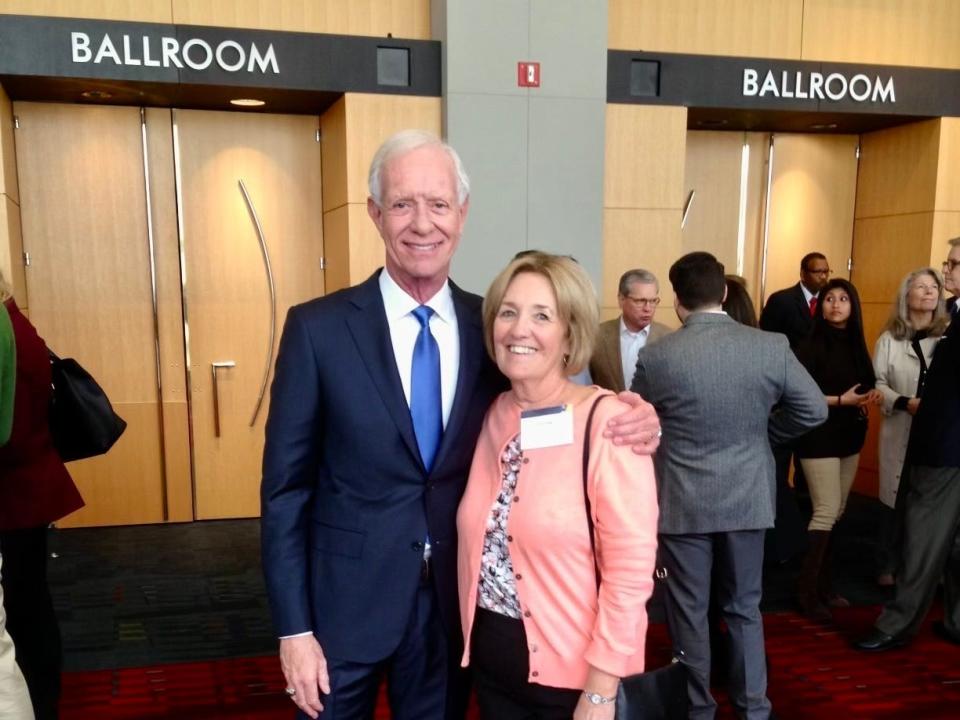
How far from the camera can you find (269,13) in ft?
15.5

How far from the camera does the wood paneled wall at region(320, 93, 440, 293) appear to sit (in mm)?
4754

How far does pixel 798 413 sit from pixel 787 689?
125cm

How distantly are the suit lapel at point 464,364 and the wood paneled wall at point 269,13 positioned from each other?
365 cm

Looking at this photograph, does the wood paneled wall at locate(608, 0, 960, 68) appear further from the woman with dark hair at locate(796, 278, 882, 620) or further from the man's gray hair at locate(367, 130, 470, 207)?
the man's gray hair at locate(367, 130, 470, 207)

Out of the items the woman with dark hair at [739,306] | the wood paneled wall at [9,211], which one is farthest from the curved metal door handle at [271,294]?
the woman with dark hair at [739,306]

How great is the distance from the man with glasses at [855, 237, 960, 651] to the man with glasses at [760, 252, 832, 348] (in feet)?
6.36

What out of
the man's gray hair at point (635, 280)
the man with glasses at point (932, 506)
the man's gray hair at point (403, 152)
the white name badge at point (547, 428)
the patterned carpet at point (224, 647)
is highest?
the man's gray hair at point (403, 152)

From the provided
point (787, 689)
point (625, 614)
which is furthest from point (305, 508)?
point (787, 689)

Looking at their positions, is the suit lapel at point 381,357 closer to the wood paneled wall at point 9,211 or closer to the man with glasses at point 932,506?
the man with glasses at point 932,506

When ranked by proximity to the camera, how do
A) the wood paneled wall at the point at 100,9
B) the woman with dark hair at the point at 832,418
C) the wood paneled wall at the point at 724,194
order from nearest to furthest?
the woman with dark hair at the point at 832,418
the wood paneled wall at the point at 100,9
the wood paneled wall at the point at 724,194

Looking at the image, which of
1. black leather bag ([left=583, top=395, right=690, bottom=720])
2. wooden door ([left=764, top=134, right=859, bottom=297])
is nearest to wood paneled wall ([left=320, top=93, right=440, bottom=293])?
wooden door ([left=764, top=134, right=859, bottom=297])

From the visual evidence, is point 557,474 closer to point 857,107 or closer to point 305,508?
point 305,508

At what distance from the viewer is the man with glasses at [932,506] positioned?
130 inches

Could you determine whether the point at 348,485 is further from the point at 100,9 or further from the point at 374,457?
the point at 100,9
